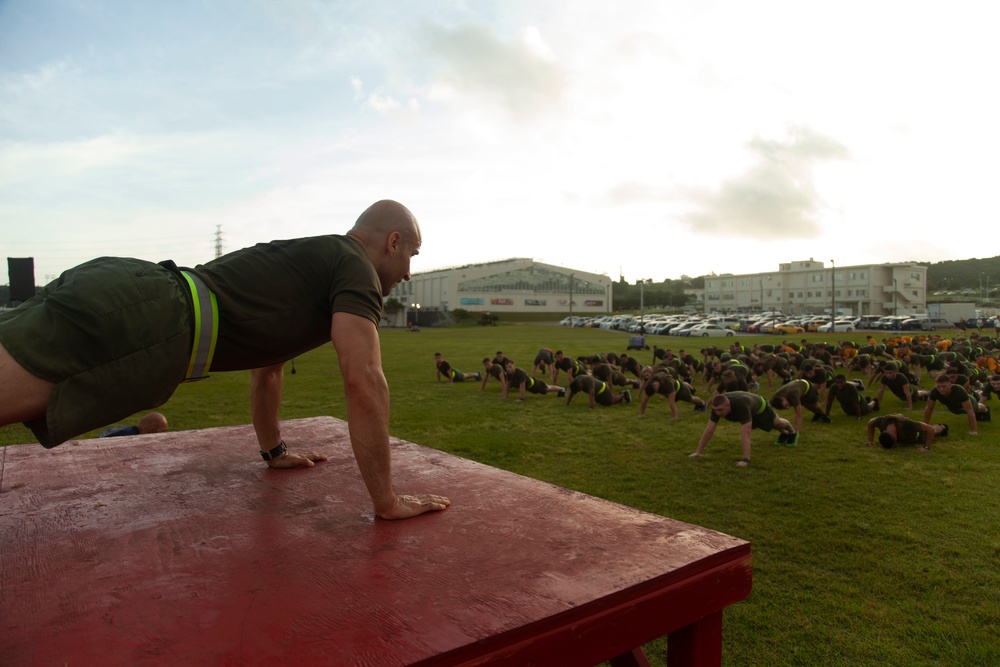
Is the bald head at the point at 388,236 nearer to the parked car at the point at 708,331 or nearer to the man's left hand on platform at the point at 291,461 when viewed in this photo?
the man's left hand on platform at the point at 291,461

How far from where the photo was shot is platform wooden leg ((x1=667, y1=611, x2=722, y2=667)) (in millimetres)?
1943

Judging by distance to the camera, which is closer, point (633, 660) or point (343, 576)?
point (343, 576)

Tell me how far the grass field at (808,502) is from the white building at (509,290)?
203ft

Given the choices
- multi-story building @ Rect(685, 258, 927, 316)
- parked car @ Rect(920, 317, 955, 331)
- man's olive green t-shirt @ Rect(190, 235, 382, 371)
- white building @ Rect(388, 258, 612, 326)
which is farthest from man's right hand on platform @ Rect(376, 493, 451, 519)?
multi-story building @ Rect(685, 258, 927, 316)

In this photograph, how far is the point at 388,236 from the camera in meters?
2.50

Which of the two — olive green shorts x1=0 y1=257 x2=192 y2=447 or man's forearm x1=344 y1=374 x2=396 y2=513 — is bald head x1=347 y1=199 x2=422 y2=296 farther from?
olive green shorts x1=0 y1=257 x2=192 y2=447

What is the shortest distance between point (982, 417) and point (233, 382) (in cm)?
1731

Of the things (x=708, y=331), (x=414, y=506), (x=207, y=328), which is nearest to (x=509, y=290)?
(x=708, y=331)

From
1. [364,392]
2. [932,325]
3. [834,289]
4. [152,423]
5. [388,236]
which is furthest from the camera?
[834,289]

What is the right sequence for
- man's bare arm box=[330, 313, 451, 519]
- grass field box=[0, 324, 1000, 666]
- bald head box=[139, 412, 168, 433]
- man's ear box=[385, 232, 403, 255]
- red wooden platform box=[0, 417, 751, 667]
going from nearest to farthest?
red wooden platform box=[0, 417, 751, 667] → man's bare arm box=[330, 313, 451, 519] → man's ear box=[385, 232, 403, 255] → grass field box=[0, 324, 1000, 666] → bald head box=[139, 412, 168, 433]

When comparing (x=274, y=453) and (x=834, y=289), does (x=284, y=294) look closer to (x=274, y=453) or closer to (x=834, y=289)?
(x=274, y=453)

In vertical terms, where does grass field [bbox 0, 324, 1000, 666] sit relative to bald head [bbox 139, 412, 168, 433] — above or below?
below

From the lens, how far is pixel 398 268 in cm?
255

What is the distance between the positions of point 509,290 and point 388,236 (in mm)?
79949
